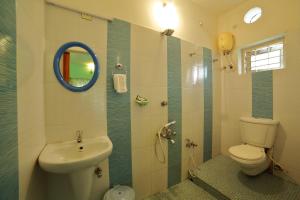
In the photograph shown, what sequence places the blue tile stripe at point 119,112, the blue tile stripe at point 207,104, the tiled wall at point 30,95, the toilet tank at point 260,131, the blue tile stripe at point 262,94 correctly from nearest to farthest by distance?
the tiled wall at point 30,95 < the blue tile stripe at point 119,112 < the toilet tank at point 260,131 < the blue tile stripe at point 262,94 < the blue tile stripe at point 207,104

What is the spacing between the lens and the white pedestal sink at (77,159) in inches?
32.4

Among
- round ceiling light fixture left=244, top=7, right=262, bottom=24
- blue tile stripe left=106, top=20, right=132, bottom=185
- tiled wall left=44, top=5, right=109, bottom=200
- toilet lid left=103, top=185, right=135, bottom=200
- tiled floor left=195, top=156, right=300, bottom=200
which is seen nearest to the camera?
tiled wall left=44, top=5, right=109, bottom=200

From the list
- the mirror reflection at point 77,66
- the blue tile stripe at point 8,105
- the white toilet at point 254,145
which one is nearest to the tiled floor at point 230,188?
the white toilet at point 254,145

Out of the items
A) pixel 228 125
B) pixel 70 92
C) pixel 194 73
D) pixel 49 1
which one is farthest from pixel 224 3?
pixel 70 92

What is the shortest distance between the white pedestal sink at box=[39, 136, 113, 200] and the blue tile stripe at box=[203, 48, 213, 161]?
5.06ft

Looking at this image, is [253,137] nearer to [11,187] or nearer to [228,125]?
[228,125]

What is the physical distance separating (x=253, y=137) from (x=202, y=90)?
88 centimetres

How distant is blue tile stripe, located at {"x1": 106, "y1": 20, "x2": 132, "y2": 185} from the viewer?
1308mm

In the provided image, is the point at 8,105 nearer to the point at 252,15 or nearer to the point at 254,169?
the point at 254,169

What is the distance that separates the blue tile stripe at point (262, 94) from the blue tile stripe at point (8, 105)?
247cm

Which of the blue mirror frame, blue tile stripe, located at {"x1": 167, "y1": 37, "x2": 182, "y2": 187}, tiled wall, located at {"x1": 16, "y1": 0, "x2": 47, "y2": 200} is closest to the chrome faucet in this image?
tiled wall, located at {"x1": 16, "y1": 0, "x2": 47, "y2": 200}

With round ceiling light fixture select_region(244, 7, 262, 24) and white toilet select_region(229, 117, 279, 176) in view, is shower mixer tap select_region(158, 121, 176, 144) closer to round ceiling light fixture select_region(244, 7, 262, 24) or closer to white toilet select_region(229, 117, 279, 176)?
white toilet select_region(229, 117, 279, 176)

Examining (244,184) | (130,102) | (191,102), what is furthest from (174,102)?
(244,184)

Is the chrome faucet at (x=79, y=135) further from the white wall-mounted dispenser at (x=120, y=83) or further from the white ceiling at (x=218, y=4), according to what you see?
the white ceiling at (x=218, y=4)
